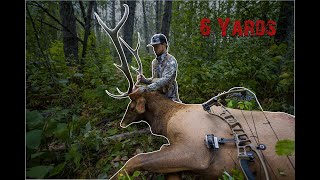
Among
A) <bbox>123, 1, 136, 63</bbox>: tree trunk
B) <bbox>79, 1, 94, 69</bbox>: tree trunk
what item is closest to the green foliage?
<bbox>123, 1, 136, 63</bbox>: tree trunk

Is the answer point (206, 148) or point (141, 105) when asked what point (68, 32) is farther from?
point (206, 148)

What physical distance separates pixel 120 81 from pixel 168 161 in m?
1.89

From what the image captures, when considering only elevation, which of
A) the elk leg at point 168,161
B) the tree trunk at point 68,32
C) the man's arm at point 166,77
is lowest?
the elk leg at point 168,161

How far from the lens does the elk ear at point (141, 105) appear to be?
3.17 m

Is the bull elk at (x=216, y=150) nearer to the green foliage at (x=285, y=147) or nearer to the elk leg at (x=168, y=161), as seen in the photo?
the elk leg at (x=168, y=161)

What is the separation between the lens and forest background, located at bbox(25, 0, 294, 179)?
3.33 meters

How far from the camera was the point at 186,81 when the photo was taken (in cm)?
409

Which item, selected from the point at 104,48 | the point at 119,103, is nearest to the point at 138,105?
the point at 119,103

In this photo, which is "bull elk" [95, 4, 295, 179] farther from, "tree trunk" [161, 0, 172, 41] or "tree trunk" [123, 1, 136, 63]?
"tree trunk" [161, 0, 172, 41]

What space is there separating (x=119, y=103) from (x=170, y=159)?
1.59 metres

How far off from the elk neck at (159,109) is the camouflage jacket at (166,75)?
0.10 m

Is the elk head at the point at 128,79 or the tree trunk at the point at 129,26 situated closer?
the elk head at the point at 128,79

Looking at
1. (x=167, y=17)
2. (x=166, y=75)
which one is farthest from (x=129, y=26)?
(x=166, y=75)

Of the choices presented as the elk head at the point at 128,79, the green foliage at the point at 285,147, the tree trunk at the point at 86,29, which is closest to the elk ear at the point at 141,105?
the elk head at the point at 128,79
